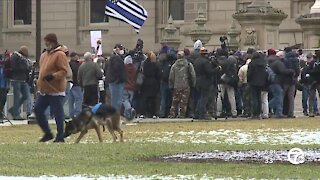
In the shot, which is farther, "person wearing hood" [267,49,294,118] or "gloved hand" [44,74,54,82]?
"person wearing hood" [267,49,294,118]

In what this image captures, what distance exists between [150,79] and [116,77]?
2812 millimetres

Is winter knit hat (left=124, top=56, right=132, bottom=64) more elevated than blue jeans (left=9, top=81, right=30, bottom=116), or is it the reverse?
winter knit hat (left=124, top=56, right=132, bottom=64)

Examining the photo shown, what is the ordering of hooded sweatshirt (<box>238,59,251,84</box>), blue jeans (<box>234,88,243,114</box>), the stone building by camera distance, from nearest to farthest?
1. hooded sweatshirt (<box>238,59,251,84</box>)
2. blue jeans (<box>234,88,243,114</box>)
3. the stone building

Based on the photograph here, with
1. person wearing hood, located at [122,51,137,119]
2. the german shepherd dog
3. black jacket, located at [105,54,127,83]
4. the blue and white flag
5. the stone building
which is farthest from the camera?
the stone building

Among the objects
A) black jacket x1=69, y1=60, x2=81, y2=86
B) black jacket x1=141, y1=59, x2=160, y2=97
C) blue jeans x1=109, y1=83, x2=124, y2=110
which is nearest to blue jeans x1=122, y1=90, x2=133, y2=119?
blue jeans x1=109, y1=83, x2=124, y2=110

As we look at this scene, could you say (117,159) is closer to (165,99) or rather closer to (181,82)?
(181,82)

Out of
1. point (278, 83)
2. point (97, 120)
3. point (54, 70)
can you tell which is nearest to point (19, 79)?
point (278, 83)

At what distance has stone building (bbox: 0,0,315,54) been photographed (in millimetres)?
40787

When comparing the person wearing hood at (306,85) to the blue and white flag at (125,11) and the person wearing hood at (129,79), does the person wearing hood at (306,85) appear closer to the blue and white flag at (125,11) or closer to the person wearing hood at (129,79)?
the person wearing hood at (129,79)

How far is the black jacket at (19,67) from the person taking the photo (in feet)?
85.7

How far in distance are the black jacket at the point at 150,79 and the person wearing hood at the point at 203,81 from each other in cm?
128

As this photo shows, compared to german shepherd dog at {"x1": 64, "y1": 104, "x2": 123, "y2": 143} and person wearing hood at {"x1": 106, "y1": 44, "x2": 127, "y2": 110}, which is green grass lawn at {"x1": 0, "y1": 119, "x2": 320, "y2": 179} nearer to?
german shepherd dog at {"x1": 64, "y1": 104, "x2": 123, "y2": 143}

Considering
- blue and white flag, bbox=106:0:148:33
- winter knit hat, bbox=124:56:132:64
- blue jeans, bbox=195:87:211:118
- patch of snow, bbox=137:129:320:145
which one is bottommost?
patch of snow, bbox=137:129:320:145

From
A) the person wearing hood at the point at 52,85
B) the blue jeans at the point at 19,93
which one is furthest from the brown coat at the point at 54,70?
the blue jeans at the point at 19,93
